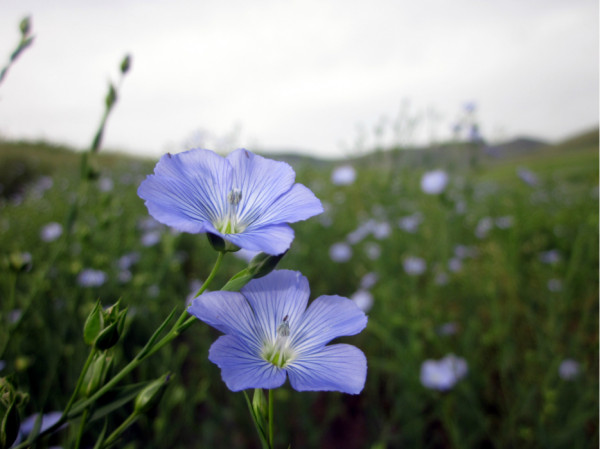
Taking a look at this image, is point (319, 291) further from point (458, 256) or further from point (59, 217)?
point (59, 217)

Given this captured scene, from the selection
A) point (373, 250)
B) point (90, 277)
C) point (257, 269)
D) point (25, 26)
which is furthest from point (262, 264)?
point (373, 250)

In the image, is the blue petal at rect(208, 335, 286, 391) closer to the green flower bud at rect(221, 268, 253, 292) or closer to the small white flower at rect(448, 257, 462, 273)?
the green flower bud at rect(221, 268, 253, 292)

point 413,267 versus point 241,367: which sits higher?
point 241,367

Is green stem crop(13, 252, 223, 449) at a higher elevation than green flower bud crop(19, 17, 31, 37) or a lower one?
lower

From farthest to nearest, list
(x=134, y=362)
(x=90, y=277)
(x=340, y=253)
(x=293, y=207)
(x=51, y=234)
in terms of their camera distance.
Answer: (x=51, y=234), (x=340, y=253), (x=90, y=277), (x=293, y=207), (x=134, y=362)

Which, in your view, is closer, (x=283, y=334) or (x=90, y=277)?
(x=283, y=334)

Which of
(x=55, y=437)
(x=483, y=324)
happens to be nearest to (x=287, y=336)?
(x=55, y=437)

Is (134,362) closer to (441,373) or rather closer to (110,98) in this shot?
(110,98)

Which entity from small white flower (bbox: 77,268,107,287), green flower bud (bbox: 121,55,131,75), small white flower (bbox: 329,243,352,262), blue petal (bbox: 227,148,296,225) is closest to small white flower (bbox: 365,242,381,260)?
small white flower (bbox: 329,243,352,262)
